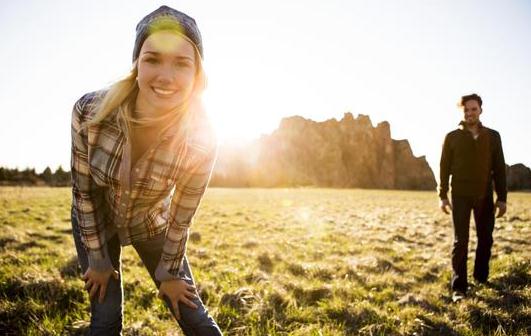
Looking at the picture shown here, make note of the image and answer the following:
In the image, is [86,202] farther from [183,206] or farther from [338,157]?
[338,157]

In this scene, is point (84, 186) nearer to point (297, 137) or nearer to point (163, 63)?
point (163, 63)

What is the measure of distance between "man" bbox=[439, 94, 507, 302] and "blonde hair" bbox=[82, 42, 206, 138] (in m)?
4.90

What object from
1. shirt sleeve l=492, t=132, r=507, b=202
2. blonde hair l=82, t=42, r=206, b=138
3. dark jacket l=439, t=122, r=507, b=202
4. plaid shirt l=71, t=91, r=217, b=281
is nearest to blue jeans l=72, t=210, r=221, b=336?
plaid shirt l=71, t=91, r=217, b=281

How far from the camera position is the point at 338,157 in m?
148

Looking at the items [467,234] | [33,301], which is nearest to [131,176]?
[33,301]

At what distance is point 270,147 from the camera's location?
152375 mm

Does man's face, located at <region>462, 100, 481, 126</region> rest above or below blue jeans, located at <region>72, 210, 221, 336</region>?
above

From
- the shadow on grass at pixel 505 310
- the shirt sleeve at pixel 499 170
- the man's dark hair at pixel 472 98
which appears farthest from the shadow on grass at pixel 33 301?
the shirt sleeve at pixel 499 170

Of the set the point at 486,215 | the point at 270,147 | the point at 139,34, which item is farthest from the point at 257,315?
the point at 270,147

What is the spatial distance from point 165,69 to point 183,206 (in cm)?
97

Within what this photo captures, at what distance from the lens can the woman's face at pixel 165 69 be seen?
226 cm

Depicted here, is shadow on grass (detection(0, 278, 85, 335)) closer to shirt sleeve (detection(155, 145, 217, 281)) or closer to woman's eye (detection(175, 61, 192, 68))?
shirt sleeve (detection(155, 145, 217, 281))

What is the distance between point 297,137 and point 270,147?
13.0 m

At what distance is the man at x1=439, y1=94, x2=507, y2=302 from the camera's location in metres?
5.61
